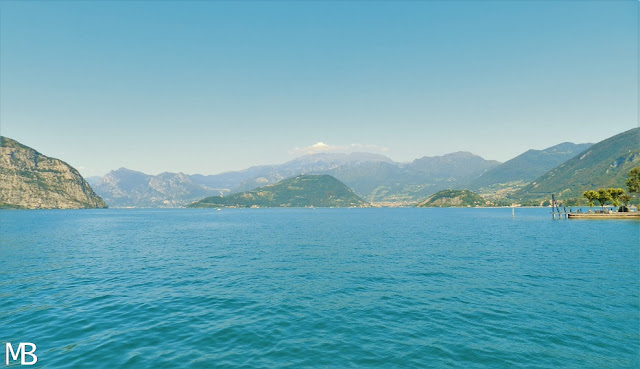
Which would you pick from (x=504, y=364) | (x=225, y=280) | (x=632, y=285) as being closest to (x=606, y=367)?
(x=504, y=364)

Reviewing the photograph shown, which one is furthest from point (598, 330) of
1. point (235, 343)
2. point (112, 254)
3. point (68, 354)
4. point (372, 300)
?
point (112, 254)

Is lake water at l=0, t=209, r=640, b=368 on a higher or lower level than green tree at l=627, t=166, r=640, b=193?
lower

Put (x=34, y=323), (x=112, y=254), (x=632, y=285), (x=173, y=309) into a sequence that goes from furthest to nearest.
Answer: (x=112, y=254)
(x=632, y=285)
(x=173, y=309)
(x=34, y=323)

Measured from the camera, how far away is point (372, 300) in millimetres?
32031

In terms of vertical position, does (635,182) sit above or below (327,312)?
above

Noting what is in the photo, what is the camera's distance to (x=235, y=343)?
848 inches

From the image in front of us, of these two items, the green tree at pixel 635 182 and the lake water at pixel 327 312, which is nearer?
the lake water at pixel 327 312

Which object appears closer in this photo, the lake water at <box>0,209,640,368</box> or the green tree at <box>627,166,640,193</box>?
the lake water at <box>0,209,640,368</box>

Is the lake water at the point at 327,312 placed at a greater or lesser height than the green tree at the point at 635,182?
lesser

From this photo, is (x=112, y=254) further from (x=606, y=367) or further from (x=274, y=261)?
(x=606, y=367)

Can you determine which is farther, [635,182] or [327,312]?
[635,182]

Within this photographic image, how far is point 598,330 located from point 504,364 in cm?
1259

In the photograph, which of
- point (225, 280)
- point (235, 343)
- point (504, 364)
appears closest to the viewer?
point (504, 364)

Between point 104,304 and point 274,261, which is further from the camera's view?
point 274,261
